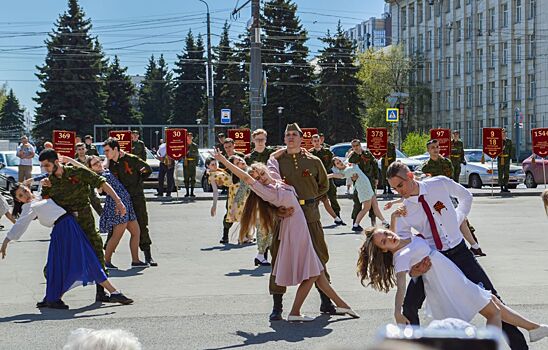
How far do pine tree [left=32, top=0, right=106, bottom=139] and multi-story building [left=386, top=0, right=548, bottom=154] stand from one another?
2803 centimetres

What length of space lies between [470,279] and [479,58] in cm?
7106

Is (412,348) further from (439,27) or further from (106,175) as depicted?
A: (439,27)

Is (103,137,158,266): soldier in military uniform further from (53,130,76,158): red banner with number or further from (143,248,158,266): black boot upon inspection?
(53,130,76,158): red banner with number

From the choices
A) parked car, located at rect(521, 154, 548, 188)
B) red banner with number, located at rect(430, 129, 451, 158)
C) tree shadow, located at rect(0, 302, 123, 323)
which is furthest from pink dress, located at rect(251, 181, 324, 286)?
parked car, located at rect(521, 154, 548, 188)

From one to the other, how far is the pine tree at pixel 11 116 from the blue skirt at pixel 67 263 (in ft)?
377

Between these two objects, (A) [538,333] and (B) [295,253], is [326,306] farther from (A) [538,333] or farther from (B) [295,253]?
(A) [538,333]

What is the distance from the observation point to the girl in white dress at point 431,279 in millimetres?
6125

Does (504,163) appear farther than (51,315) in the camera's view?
Yes

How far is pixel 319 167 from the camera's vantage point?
→ 31.6ft

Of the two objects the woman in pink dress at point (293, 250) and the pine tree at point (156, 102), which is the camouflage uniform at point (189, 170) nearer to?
the woman in pink dress at point (293, 250)

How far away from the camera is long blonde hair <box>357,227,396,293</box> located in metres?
6.38

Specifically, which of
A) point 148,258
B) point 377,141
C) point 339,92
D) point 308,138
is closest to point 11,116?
point 339,92

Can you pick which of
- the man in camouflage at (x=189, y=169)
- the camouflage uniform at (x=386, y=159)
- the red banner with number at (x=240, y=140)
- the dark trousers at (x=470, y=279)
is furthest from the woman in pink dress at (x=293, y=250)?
the camouflage uniform at (x=386, y=159)

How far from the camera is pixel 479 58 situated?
75562 millimetres
